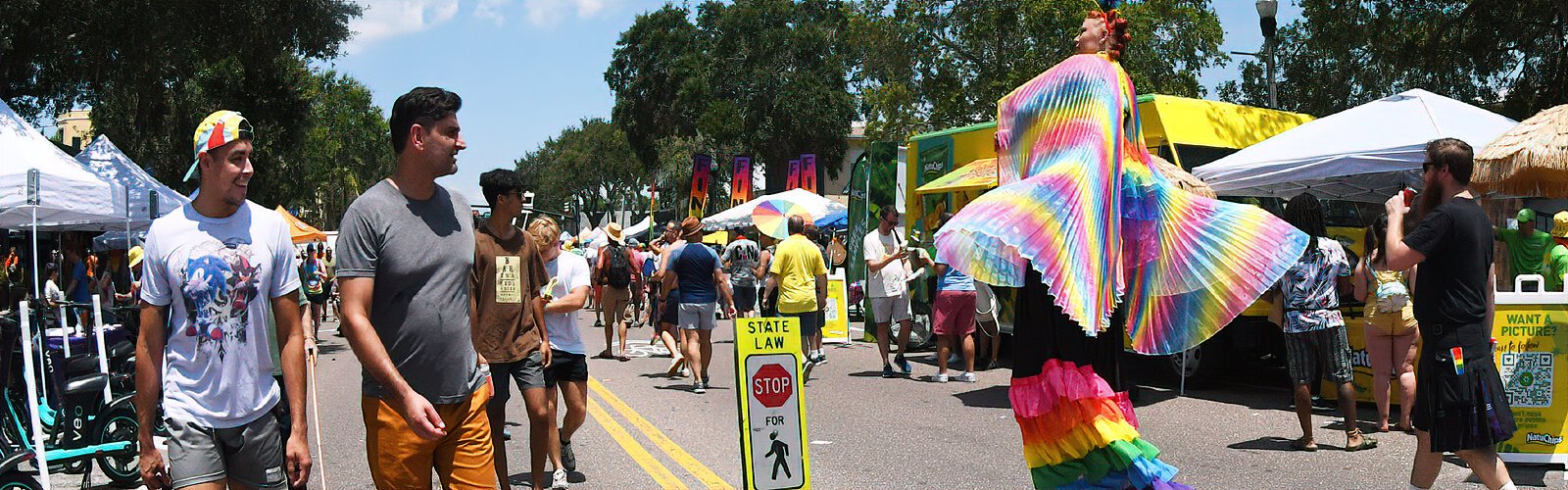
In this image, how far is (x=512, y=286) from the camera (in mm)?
6785

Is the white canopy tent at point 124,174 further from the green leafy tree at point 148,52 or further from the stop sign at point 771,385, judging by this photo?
the stop sign at point 771,385

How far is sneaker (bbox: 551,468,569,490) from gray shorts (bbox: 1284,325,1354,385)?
4917mm

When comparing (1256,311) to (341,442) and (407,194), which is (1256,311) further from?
(407,194)

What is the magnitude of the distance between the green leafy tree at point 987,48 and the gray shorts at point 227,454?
2098 centimetres

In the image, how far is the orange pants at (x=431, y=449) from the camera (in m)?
4.03

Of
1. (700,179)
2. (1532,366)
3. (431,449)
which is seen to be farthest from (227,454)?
(700,179)

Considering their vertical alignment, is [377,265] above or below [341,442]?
above

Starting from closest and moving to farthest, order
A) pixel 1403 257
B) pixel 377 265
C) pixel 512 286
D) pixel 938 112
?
1. pixel 377 265
2. pixel 1403 257
3. pixel 512 286
4. pixel 938 112

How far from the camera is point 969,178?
1309 cm

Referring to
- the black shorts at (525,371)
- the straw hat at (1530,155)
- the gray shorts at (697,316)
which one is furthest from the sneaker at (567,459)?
the straw hat at (1530,155)

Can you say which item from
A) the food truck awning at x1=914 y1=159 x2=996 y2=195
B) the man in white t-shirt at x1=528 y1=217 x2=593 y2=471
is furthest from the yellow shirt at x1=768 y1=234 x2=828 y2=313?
the man in white t-shirt at x1=528 y1=217 x2=593 y2=471

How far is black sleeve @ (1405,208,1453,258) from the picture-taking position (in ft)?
18.2

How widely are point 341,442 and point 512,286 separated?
12.0 ft

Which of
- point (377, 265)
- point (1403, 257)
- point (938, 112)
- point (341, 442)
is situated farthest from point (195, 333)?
point (938, 112)
